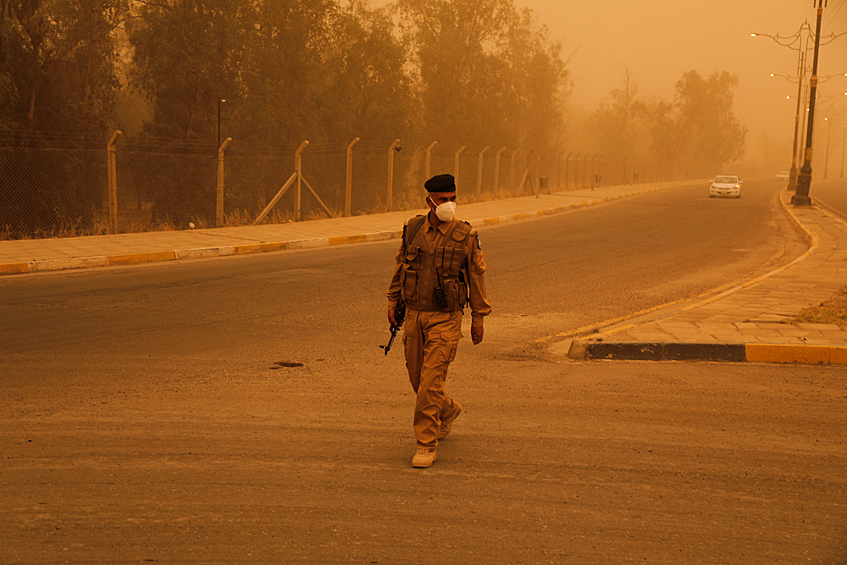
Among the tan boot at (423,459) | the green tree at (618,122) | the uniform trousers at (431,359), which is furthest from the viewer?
the green tree at (618,122)

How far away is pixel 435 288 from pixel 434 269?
110 millimetres

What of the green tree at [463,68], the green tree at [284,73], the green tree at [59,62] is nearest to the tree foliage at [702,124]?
the green tree at [463,68]

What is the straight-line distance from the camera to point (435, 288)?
4418 mm

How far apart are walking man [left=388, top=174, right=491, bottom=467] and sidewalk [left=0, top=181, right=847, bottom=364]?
2940mm

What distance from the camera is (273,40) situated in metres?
26.6

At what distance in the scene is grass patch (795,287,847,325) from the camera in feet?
27.1

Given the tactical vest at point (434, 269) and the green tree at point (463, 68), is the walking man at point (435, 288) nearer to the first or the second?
the tactical vest at point (434, 269)

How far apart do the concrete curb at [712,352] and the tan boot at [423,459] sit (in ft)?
10.1

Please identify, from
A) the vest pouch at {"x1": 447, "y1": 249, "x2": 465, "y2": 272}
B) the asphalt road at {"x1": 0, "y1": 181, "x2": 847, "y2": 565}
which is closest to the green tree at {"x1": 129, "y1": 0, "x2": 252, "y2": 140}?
the asphalt road at {"x1": 0, "y1": 181, "x2": 847, "y2": 565}

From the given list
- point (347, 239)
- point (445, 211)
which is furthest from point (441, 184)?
point (347, 239)

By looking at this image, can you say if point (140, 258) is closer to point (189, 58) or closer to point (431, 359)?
point (431, 359)

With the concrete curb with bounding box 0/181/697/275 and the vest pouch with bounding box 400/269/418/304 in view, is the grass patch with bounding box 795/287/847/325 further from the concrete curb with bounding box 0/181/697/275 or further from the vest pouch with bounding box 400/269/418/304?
the concrete curb with bounding box 0/181/697/275

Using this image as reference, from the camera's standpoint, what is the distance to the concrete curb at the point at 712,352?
23.1 ft

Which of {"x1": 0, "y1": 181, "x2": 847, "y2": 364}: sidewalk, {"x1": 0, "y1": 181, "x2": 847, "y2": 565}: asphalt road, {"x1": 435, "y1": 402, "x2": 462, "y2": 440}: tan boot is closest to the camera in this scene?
{"x1": 0, "y1": 181, "x2": 847, "y2": 565}: asphalt road
